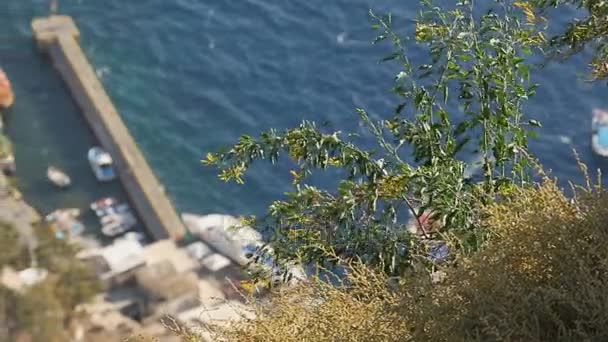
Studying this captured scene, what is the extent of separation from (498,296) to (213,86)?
20.8m

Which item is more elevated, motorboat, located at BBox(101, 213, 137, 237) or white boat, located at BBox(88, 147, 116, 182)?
white boat, located at BBox(88, 147, 116, 182)

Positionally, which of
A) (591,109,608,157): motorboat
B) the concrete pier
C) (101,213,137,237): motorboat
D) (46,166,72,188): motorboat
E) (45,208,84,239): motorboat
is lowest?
(45,208,84,239): motorboat

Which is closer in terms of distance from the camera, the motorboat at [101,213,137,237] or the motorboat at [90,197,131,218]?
the motorboat at [101,213,137,237]

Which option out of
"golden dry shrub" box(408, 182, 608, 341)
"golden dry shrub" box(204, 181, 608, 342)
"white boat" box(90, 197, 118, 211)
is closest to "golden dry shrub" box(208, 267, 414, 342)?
"golden dry shrub" box(204, 181, 608, 342)

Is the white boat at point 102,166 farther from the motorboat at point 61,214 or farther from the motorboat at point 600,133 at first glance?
the motorboat at point 600,133

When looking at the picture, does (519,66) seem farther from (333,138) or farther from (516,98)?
(333,138)

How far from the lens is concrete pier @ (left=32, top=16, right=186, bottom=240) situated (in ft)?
65.2

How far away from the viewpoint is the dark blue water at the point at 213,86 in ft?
67.4

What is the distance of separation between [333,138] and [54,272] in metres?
14.6

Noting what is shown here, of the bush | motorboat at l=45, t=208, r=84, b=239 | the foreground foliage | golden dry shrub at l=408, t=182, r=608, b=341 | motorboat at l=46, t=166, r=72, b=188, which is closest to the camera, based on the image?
golden dry shrub at l=408, t=182, r=608, b=341

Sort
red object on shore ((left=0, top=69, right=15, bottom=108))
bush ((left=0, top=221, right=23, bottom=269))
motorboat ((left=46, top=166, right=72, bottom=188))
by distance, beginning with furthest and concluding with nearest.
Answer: red object on shore ((left=0, top=69, right=15, bottom=108)) < motorboat ((left=46, top=166, right=72, bottom=188)) < bush ((left=0, top=221, right=23, bottom=269))

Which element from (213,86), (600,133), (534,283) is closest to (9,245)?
(213,86)

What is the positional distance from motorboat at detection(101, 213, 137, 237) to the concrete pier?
434mm

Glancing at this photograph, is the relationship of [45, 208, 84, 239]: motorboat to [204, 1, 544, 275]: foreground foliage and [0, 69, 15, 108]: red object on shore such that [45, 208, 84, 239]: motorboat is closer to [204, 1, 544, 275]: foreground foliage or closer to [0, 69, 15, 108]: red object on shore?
[0, 69, 15, 108]: red object on shore
